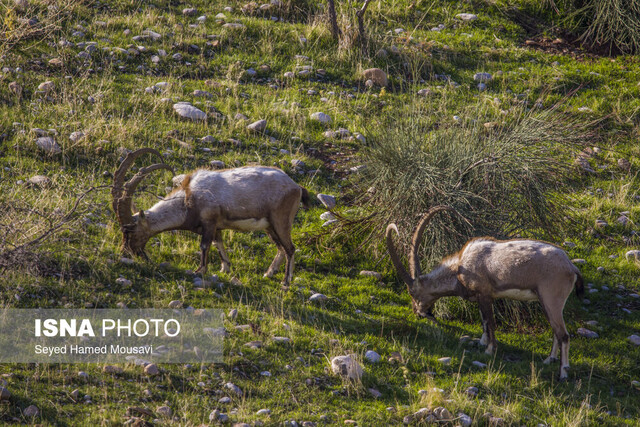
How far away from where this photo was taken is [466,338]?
9.49 m

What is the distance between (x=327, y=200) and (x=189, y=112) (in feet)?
11.7

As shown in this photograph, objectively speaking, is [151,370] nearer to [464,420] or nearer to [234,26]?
[464,420]

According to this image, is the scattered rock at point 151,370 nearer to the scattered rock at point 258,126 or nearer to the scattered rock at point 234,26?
the scattered rock at point 258,126

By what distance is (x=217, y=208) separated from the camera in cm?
1038

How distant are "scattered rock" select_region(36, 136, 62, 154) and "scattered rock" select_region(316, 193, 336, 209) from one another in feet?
15.0

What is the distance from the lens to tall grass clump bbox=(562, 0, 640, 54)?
60.6 ft

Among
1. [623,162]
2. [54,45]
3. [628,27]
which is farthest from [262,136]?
[628,27]

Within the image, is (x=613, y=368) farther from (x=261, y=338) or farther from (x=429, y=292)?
(x=261, y=338)

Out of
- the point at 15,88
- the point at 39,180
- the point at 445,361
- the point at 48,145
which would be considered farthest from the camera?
the point at 15,88

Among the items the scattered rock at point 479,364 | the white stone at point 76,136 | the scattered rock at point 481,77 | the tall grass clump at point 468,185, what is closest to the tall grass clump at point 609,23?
the scattered rock at point 481,77

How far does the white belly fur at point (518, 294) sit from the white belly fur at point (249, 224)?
3.39 m

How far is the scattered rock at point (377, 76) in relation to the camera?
16578 millimetres

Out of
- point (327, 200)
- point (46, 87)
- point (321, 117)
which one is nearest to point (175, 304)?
point (327, 200)

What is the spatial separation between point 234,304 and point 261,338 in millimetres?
980
